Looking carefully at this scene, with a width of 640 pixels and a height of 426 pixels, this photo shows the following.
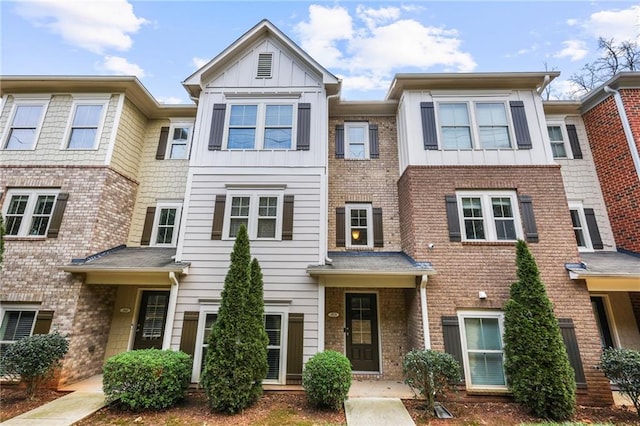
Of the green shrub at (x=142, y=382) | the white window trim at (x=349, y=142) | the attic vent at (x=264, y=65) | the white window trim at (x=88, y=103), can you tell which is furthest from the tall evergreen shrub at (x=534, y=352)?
the white window trim at (x=88, y=103)

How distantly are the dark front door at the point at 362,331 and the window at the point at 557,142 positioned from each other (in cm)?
807

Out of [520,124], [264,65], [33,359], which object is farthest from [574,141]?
[33,359]

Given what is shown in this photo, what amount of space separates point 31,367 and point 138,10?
11.0 metres

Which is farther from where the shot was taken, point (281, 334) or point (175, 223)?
point (175, 223)

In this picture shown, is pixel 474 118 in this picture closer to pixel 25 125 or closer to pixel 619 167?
pixel 619 167

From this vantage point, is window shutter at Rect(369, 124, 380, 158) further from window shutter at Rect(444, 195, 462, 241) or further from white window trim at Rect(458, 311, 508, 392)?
white window trim at Rect(458, 311, 508, 392)

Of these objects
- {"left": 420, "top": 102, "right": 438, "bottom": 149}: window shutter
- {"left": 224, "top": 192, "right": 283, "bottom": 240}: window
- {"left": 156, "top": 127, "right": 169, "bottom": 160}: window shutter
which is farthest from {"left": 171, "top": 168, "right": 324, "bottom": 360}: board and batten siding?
{"left": 420, "top": 102, "right": 438, "bottom": 149}: window shutter

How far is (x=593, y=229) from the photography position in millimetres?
8586

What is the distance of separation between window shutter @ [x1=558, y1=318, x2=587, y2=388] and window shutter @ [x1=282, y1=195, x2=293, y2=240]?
23.0 ft

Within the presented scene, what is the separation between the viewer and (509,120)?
818 centimetres

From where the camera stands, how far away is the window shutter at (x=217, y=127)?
8227mm

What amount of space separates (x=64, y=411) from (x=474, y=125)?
12.0 m

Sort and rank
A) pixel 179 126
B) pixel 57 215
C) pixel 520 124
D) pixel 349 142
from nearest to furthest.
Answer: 1. pixel 57 215
2. pixel 520 124
3. pixel 349 142
4. pixel 179 126

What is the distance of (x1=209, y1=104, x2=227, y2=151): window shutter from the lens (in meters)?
8.23
